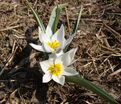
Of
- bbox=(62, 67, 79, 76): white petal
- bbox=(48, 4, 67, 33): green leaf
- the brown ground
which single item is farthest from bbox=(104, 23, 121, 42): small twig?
bbox=(62, 67, 79, 76): white petal

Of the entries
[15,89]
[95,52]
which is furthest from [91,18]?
[15,89]

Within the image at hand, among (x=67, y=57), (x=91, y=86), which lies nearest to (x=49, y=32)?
(x=67, y=57)

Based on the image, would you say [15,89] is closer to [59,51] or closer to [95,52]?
[59,51]

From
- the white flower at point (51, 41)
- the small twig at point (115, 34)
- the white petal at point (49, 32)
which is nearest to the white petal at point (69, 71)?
the white flower at point (51, 41)

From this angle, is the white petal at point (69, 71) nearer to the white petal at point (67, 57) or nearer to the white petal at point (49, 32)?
the white petal at point (67, 57)

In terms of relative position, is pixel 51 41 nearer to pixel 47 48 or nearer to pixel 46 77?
pixel 47 48

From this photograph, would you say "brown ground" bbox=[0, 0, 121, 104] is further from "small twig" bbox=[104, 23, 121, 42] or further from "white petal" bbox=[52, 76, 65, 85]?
"white petal" bbox=[52, 76, 65, 85]
